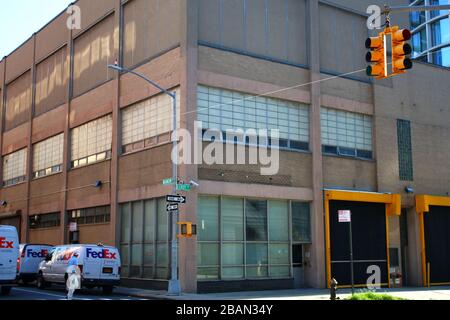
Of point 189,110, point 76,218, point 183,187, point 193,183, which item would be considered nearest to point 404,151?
point 189,110

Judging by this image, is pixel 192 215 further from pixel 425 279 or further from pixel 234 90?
pixel 425 279

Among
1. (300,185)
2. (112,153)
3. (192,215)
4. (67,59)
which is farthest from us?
(67,59)

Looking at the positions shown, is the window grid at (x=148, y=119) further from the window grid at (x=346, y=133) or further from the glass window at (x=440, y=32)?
the glass window at (x=440, y=32)

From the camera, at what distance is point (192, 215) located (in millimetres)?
24625

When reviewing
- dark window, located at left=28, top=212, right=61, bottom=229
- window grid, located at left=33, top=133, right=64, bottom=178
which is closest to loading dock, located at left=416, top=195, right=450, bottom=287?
dark window, located at left=28, top=212, right=61, bottom=229

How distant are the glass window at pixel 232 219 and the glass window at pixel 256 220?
0.36 metres

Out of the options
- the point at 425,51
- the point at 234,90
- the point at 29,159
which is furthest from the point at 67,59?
the point at 425,51

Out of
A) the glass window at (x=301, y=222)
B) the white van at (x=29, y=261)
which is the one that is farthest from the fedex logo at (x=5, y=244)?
the glass window at (x=301, y=222)

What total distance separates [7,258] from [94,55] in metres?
15.8

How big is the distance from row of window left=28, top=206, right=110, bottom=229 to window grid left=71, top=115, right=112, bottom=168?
284 centimetres

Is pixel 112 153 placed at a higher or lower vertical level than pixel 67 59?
lower

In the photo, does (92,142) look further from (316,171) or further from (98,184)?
(316,171)

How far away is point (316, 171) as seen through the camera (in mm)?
28828
